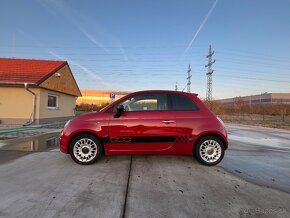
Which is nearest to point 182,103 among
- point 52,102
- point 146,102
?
point 146,102

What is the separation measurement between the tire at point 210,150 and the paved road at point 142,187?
20 cm

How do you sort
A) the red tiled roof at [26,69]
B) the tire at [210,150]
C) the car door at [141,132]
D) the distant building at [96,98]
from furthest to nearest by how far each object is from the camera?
the distant building at [96,98]
the red tiled roof at [26,69]
the tire at [210,150]
the car door at [141,132]

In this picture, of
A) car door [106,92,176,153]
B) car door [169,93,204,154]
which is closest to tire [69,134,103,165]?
car door [106,92,176,153]

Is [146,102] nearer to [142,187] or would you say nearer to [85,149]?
[85,149]

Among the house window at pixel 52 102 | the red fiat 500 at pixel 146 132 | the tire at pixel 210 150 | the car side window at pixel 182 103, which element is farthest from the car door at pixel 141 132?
the house window at pixel 52 102

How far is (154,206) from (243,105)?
39.1 m

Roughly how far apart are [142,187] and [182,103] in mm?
2214

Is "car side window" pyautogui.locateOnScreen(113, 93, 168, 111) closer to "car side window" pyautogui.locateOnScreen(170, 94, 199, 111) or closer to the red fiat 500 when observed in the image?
the red fiat 500

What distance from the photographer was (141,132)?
15.4 ft

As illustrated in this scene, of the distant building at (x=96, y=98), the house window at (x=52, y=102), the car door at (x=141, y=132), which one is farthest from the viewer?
the distant building at (x=96, y=98)

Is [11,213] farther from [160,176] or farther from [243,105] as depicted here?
[243,105]

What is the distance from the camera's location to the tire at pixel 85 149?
478cm

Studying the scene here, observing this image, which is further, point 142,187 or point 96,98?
point 96,98

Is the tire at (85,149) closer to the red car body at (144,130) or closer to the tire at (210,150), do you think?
the red car body at (144,130)
